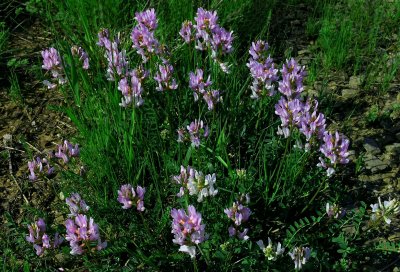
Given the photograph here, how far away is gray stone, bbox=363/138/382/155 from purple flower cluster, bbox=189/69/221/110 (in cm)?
108

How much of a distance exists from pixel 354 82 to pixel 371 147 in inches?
28.2

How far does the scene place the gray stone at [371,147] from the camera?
3.12 m

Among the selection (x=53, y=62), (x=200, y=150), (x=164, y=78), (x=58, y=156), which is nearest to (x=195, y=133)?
(x=200, y=150)

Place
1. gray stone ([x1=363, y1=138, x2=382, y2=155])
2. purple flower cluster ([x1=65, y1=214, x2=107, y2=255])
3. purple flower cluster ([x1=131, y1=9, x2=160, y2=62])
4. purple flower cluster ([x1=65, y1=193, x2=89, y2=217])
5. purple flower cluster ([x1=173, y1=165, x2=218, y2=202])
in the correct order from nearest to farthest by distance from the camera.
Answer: purple flower cluster ([x1=65, y1=214, x2=107, y2=255]) < purple flower cluster ([x1=173, y1=165, x2=218, y2=202]) < purple flower cluster ([x1=65, y1=193, x2=89, y2=217]) < purple flower cluster ([x1=131, y1=9, x2=160, y2=62]) < gray stone ([x1=363, y1=138, x2=382, y2=155])

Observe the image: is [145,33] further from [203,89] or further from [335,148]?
[335,148]

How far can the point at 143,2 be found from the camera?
12.7 ft

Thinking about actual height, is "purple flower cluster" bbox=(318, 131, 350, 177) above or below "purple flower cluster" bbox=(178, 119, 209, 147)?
below

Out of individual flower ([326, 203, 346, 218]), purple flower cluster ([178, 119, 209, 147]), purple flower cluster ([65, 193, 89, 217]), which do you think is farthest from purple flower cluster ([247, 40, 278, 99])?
purple flower cluster ([65, 193, 89, 217])

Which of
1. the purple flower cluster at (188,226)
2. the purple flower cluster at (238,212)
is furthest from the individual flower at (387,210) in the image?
the purple flower cluster at (188,226)

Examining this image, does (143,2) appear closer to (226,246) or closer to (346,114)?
(346,114)

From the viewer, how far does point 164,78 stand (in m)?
2.65

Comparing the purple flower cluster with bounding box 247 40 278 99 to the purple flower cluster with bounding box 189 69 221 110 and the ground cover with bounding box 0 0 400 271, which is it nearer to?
the ground cover with bounding box 0 0 400 271

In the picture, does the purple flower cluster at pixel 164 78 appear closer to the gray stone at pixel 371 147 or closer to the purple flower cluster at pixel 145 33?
the purple flower cluster at pixel 145 33

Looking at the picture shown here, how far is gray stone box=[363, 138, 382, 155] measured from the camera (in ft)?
10.2
